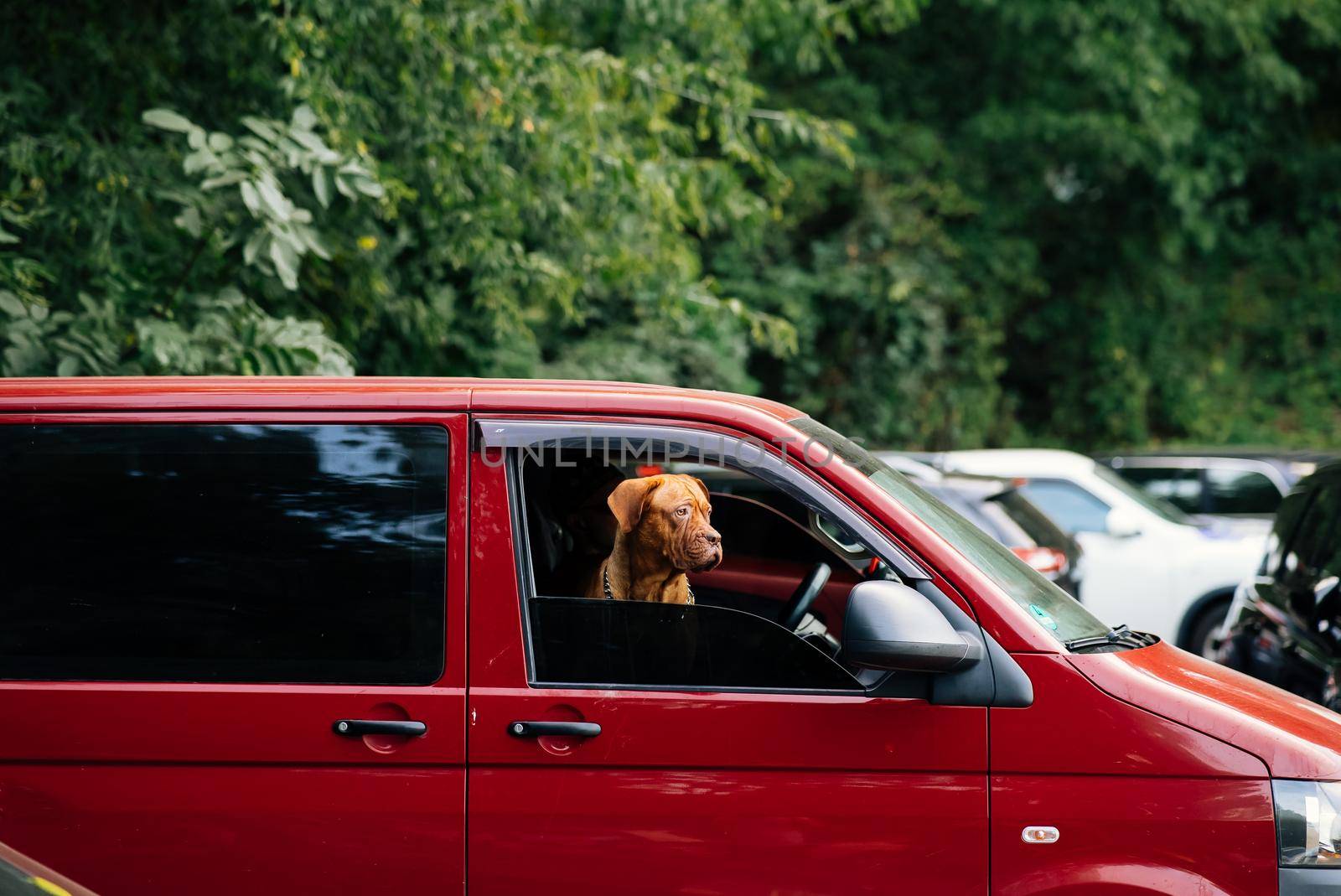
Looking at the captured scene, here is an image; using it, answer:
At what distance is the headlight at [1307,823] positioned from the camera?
2.71 metres

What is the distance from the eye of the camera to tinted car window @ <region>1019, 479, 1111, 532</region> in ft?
34.1

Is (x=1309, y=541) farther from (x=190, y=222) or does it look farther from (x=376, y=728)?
(x=190, y=222)

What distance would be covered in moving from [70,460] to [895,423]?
1660 centimetres

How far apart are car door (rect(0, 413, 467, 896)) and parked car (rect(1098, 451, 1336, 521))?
11602 mm

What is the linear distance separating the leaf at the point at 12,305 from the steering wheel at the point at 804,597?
3.64 meters

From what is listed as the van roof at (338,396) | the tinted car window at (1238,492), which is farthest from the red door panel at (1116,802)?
the tinted car window at (1238,492)

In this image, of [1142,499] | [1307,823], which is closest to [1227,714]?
[1307,823]

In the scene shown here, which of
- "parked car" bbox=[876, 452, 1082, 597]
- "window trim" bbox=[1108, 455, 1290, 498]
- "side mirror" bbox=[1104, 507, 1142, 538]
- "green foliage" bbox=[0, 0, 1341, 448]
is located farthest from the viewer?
"window trim" bbox=[1108, 455, 1290, 498]

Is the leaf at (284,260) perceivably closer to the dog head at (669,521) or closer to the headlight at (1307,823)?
the dog head at (669,521)

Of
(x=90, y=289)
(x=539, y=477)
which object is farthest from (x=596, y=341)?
(x=539, y=477)

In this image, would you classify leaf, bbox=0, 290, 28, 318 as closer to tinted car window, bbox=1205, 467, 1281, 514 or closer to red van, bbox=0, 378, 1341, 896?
red van, bbox=0, 378, 1341, 896

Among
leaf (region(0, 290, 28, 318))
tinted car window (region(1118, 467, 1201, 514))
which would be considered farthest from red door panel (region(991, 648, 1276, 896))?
tinted car window (region(1118, 467, 1201, 514))

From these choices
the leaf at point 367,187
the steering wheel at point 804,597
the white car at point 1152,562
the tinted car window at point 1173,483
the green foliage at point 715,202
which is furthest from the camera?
the tinted car window at point 1173,483

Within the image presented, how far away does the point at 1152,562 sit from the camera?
32.4 ft
